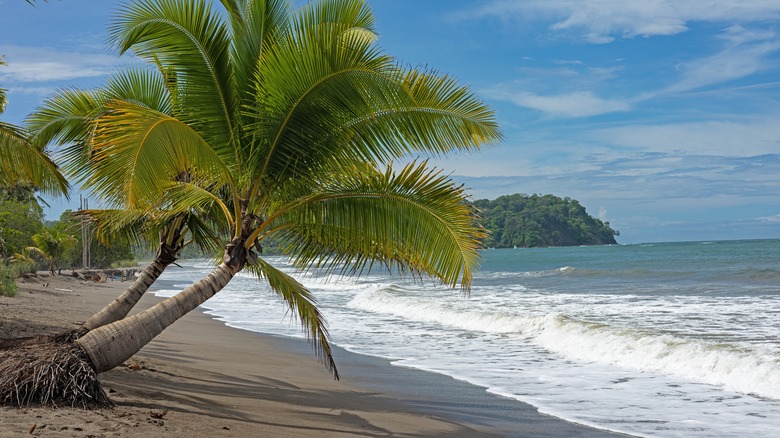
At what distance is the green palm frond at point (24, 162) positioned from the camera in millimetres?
8414

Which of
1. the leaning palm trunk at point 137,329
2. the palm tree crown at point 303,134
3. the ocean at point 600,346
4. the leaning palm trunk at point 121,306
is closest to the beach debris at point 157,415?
the leaning palm trunk at point 137,329

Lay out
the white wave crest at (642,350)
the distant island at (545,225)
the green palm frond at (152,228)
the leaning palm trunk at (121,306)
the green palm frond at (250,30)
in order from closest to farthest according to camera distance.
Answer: the green palm frond at (250,30)
the leaning palm trunk at (121,306)
the green palm frond at (152,228)
the white wave crest at (642,350)
the distant island at (545,225)

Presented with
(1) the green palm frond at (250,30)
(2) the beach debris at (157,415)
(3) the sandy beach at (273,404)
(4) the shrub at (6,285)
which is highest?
(1) the green palm frond at (250,30)

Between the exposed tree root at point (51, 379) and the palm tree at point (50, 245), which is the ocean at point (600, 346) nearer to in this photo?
the exposed tree root at point (51, 379)

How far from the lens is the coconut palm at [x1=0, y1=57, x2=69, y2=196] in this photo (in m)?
8.41

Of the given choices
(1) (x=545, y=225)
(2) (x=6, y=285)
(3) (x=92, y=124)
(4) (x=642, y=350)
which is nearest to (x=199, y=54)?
(3) (x=92, y=124)

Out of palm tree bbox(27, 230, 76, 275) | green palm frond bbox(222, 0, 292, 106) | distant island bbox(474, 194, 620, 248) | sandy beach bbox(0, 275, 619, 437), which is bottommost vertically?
sandy beach bbox(0, 275, 619, 437)

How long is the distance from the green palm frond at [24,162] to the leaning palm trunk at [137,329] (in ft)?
9.75

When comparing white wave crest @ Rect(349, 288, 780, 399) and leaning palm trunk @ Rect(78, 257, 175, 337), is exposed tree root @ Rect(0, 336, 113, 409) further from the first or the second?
white wave crest @ Rect(349, 288, 780, 399)

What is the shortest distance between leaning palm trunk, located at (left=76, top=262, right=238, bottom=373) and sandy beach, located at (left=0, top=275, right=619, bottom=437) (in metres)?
0.49

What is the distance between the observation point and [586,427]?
304 inches

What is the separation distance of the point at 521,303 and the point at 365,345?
36.3 feet

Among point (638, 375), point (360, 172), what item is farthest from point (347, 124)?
point (638, 375)

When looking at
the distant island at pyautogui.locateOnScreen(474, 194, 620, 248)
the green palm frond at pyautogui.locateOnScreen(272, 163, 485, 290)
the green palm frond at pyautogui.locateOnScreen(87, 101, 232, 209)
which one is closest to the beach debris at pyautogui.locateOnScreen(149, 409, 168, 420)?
the green palm frond at pyautogui.locateOnScreen(87, 101, 232, 209)
